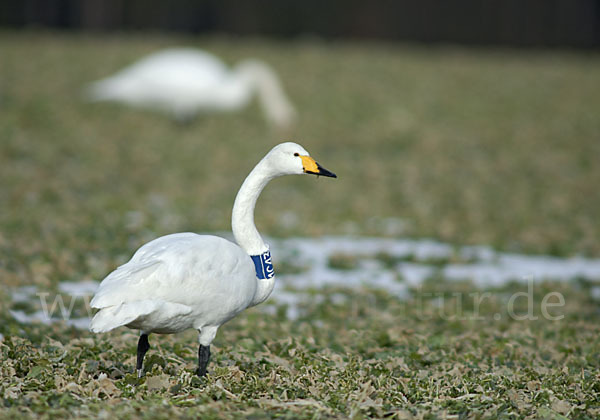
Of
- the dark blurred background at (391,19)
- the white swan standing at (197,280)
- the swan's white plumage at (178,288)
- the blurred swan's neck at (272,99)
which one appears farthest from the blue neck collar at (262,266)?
the dark blurred background at (391,19)

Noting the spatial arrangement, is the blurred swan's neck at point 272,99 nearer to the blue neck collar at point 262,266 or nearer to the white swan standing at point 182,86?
the white swan standing at point 182,86

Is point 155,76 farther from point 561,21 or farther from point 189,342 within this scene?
point 561,21

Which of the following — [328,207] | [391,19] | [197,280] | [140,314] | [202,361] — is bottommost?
[328,207]

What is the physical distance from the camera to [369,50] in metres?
24.2

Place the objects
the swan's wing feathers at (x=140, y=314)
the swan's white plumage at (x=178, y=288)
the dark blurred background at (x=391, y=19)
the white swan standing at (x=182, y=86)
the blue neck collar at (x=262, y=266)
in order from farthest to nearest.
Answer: the dark blurred background at (x=391, y=19) < the white swan standing at (x=182, y=86) < the blue neck collar at (x=262, y=266) < the swan's white plumage at (x=178, y=288) < the swan's wing feathers at (x=140, y=314)

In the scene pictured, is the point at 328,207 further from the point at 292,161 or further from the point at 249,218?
the point at 292,161

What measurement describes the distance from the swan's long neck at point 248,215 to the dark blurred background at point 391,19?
73.7ft

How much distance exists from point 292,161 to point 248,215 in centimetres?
42

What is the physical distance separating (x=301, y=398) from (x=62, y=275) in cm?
360

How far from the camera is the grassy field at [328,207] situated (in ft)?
13.6

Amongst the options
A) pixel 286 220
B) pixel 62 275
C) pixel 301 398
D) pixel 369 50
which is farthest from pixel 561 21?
pixel 301 398

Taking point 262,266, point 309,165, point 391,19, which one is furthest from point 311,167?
point 391,19

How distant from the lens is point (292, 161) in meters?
4.26

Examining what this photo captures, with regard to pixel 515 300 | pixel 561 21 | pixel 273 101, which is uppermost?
pixel 561 21
